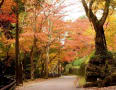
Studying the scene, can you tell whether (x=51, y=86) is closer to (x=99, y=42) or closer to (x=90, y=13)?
(x=99, y=42)

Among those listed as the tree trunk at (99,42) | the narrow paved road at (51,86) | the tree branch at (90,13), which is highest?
A: the tree branch at (90,13)

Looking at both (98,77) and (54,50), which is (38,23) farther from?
(98,77)

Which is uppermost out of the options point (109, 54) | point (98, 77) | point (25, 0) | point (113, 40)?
point (25, 0)

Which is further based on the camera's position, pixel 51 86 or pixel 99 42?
pixel 51 86

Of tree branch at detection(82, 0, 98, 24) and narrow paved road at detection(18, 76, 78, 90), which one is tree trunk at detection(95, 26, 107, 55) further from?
narrow paved road at detection(18, 76, 78, 90)

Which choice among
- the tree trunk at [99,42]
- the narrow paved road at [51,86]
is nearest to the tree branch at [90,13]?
the tree trunk at [99,42]

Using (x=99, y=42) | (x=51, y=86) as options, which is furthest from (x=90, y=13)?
(x=51, y=86)

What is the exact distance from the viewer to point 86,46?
4028cm

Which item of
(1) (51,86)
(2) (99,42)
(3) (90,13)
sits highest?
(3) (90,13)

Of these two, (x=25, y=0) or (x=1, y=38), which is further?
(x=1, y=38)

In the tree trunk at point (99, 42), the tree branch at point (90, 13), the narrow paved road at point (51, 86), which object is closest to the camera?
the narrow paved road at point (51, 86)

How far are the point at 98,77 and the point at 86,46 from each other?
2611cm

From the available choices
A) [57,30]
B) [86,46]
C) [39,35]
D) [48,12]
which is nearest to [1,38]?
[39,35]

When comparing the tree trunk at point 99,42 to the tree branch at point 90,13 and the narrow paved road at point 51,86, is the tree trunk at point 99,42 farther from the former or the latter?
the narrow paved road at point 51,86
